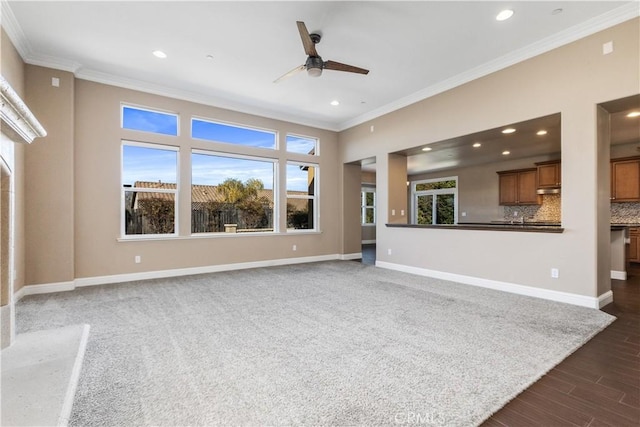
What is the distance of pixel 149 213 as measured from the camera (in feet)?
17.1

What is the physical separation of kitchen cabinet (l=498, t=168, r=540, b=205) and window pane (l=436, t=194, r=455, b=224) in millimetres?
1722

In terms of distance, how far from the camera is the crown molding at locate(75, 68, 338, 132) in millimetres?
4633

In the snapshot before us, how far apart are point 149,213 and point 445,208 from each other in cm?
884

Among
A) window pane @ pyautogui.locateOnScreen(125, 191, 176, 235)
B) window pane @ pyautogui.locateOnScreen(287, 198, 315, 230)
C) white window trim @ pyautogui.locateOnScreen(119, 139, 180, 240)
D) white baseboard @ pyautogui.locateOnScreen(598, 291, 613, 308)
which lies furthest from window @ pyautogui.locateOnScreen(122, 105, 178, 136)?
white baseboard @ pyautogui.locateOnScreen(598, 291, 613, 308)

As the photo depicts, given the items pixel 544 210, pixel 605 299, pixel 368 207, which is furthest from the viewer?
pixel 368 207

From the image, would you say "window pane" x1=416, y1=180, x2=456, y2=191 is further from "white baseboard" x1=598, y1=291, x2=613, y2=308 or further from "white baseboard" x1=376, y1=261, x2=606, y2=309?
"white baseboard" x1=598, y1=291, x2=613, y2=308

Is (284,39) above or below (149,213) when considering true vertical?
above

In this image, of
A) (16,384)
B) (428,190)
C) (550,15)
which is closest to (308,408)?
(16,384)

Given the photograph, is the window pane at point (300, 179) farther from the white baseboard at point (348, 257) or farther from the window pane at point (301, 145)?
the white baseboard at point (348, 257)

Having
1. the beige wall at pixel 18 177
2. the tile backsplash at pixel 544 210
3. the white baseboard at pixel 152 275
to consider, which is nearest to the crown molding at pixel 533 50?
the white baseboard at pixel 152 275

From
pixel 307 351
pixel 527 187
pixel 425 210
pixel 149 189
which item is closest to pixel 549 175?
pixel 527 187

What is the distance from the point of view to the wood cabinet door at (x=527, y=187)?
7.71m

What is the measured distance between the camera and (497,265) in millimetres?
4367

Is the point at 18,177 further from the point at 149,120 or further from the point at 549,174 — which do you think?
the point at 549,174
